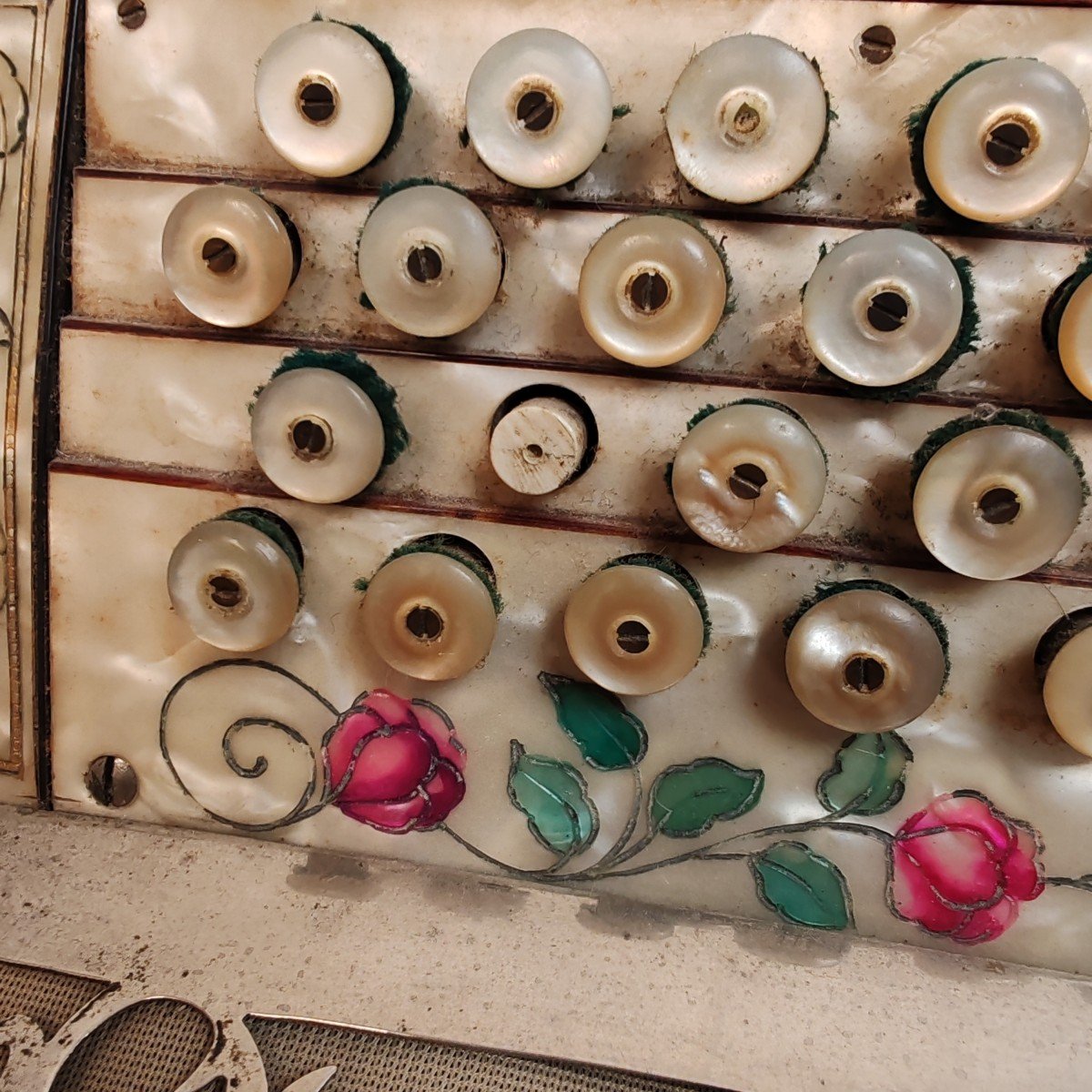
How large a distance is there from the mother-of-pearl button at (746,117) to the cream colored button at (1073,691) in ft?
1.31

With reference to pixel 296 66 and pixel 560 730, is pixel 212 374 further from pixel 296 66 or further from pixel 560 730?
pixel 560 730

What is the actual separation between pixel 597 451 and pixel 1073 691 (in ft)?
1.31

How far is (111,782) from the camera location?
0.78 metres

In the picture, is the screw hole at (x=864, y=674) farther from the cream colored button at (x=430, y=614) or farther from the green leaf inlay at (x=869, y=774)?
the cream colored button at (x=430, y=614)

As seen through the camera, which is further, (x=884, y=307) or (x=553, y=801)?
(x=553, y=801)

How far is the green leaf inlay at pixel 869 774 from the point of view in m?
0.68

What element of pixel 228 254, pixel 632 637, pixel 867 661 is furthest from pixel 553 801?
pixel 228 254

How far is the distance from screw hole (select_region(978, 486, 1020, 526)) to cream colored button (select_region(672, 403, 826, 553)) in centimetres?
11

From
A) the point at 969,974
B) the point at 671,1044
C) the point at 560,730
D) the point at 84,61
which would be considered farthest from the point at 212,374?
the point at 969,974

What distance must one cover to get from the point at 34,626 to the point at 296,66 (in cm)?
53

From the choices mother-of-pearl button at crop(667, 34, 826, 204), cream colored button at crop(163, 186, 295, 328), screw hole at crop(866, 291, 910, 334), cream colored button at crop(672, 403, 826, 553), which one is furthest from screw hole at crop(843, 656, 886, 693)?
cream colored button at crop(163, 186, 295, 328)

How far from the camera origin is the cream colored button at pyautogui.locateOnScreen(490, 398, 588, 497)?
63cm

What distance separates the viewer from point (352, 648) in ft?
2.41

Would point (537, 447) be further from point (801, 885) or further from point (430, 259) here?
point (801, 885)
